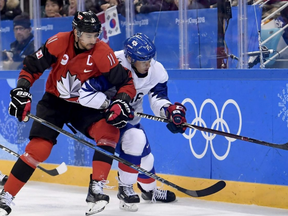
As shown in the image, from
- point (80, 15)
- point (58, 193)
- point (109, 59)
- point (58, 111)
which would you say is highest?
point (80, 15)

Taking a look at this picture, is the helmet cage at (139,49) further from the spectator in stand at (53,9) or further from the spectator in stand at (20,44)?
the spectator in stand at (20,44)

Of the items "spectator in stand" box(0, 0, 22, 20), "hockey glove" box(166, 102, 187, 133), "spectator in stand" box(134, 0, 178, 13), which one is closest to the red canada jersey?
"hockey glove" box(166, 102, 187, 133)

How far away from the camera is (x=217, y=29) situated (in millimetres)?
4453

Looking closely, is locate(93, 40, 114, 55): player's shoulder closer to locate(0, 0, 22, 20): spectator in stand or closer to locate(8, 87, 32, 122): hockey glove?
locate(8, 87, 32, 122): hockey glove

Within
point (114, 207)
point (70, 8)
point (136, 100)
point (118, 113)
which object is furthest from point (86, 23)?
point (70, 8)

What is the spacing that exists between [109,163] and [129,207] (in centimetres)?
41

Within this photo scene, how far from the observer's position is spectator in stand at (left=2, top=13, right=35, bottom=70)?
5.66 metres

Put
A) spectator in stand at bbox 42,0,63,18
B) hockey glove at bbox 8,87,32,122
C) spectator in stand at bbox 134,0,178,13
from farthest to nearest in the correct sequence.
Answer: spectator in stand at bbox 42,0,63,18
spectator in stand at bbox 134,0,178,13
hockey glove at bbox 8,87,32,122

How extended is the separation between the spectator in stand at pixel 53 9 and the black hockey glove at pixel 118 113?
1.93 meters

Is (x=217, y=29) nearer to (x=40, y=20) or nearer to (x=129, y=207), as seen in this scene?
(x=129, y=207)

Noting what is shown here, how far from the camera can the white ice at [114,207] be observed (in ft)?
12.8

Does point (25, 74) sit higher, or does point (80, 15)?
point (80, 15)

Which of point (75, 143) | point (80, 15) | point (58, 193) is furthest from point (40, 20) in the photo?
point (80, 15)

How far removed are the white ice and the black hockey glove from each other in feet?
1.88
